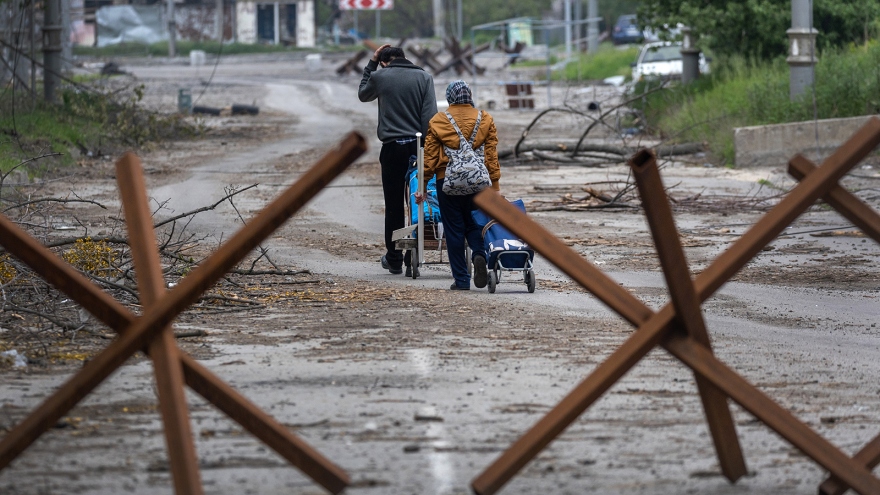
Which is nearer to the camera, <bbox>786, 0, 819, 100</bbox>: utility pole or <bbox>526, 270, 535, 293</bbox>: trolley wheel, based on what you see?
<bbox>526, 270, 535, 293</bbox>: trolley wheel

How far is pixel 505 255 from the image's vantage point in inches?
341

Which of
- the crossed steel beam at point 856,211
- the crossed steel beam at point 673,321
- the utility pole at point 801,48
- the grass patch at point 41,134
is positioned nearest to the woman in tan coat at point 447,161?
the crossed steel beam at point 856,211

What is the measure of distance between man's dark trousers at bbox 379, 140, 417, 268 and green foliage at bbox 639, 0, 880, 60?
1299 cm

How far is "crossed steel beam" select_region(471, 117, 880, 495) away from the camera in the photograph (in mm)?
3969

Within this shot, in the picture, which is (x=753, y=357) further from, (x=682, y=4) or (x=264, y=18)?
(x=264, y=18)

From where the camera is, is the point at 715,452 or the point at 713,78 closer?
the point at 715,452

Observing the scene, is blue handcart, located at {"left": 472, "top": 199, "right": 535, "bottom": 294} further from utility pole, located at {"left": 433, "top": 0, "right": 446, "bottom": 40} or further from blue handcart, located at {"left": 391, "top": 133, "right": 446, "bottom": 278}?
utility pole, located at {"left": 433, "top": 0, "right": 446, "bottom": 40}

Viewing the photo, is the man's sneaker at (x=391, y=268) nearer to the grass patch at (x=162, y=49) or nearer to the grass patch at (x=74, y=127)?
the grass patch at (x=74, y=127)

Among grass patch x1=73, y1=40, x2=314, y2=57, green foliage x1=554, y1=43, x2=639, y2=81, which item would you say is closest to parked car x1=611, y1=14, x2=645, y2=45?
grass patch x1=73, y1=40, x2=314, y2=57

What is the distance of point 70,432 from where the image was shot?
5.06 metres

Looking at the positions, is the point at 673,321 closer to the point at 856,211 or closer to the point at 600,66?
the point at 856,211

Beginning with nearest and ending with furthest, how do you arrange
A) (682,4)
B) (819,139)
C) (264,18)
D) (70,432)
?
(70,432), (819,139), (682,4), (264,18)

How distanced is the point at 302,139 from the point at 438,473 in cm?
1888

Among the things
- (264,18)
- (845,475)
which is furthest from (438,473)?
(264,18)
